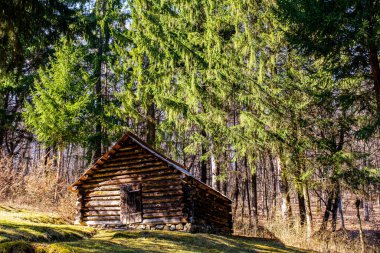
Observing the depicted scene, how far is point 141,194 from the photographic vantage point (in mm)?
16891

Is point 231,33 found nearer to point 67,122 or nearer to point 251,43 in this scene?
point 251,43

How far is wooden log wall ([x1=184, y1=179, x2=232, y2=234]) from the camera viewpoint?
1605 cm

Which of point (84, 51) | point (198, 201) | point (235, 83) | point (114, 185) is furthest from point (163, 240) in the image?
point (84, 51)

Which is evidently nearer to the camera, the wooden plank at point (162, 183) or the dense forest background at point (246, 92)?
the dense forest background at point (246, 92)

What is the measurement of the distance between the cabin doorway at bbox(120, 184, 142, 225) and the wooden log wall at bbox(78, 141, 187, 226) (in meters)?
0.25

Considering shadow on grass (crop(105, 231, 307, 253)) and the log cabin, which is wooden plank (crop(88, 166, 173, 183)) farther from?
shadow on grass (crop(105, 231, 307, 253))

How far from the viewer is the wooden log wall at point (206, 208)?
16047mm

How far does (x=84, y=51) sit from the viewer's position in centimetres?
2481

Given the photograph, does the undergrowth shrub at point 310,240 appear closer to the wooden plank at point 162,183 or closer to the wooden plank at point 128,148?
the wooden plank at point 162,183

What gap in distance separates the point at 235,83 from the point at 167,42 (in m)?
4.64

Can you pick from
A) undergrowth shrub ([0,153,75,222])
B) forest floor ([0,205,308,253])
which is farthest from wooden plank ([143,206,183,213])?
undergrowth shrub ([0,153,75,222])

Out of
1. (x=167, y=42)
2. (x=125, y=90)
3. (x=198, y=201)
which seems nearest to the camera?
(x=198, y=201)

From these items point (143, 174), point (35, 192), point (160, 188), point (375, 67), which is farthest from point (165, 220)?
point (375, 67)

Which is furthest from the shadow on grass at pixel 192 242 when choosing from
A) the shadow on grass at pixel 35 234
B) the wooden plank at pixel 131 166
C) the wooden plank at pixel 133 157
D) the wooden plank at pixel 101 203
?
the wooden plank at pixel 101 203
